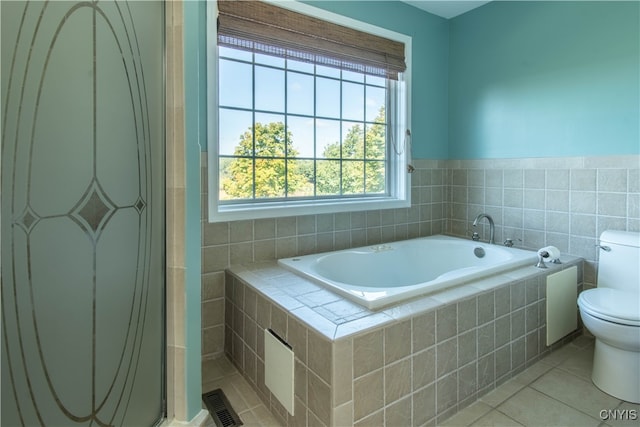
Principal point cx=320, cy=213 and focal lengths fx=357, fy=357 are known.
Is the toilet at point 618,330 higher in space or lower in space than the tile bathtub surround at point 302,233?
lower

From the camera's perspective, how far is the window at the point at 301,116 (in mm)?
2299

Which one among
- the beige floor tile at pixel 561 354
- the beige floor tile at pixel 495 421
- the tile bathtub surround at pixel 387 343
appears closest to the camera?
the tile bathtub surround at pixel 387 343

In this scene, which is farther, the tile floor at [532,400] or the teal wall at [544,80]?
the teal wall at [544,80]

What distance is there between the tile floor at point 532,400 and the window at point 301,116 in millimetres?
964

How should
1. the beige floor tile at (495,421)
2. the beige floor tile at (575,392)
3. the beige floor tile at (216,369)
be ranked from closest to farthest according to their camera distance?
the beige floor tile at (495,421)
the beige floor tile at (575,392)
the beige floor tile at (216,369)

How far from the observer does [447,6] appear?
308 cm

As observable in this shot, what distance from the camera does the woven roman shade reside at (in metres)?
2.21

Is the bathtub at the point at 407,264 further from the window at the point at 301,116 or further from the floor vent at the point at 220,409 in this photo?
the floor vent at the point at 220,409

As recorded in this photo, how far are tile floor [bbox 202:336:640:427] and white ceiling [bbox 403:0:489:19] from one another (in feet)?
9.23

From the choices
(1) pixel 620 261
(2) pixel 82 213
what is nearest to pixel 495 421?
(1) pixel 620 261

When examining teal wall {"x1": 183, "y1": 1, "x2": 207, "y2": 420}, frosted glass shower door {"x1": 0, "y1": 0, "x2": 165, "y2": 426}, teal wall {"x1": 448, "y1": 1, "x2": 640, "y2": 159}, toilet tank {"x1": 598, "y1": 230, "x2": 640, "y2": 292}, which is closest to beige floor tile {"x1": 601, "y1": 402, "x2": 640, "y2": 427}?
toilet tank {"x1": 598, "y1": 230, "x2": 640, "y2": 292}

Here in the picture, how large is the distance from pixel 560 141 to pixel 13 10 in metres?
3.04

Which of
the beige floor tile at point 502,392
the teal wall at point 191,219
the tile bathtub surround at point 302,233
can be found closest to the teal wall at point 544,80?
the tile bathtub surround at point 302,233

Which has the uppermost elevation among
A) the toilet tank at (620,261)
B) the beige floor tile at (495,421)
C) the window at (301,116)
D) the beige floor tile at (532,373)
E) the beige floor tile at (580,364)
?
the window at (301,116)
